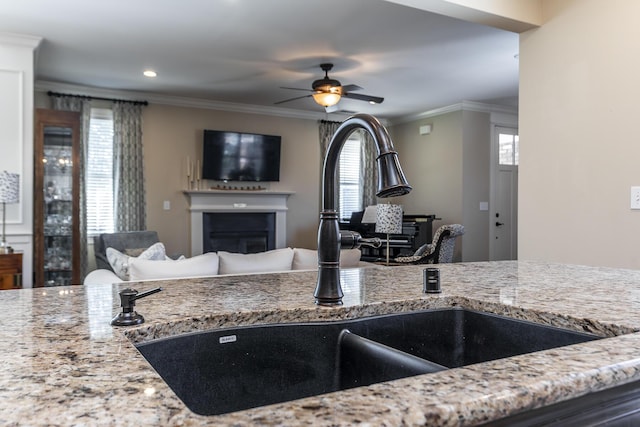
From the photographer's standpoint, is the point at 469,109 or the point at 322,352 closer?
the point at 322,352

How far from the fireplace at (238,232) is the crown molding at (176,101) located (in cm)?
155

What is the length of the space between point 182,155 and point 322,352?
6390 millimetres

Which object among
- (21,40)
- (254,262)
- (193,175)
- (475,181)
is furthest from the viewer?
(475,181)

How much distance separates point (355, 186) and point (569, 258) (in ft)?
17.9

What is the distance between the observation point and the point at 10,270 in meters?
4.15

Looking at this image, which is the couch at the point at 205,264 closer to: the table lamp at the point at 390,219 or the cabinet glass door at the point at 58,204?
the table lamp at the point at 390,219

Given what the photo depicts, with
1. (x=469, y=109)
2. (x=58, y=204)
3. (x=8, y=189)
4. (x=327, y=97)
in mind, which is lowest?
(x=58, y=204)

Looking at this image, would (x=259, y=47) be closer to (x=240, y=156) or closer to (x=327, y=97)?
(x=327, y=97)

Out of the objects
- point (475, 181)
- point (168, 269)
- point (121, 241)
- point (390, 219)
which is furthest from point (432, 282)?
point (475, 181)

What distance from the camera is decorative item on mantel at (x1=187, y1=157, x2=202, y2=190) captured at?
6989 millimetres

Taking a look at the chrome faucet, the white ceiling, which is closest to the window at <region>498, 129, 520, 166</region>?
the white ceiling

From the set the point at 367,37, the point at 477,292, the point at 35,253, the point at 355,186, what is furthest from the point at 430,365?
the point at 355,186

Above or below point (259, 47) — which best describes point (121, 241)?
below

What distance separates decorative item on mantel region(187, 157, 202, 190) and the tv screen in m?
0.08
